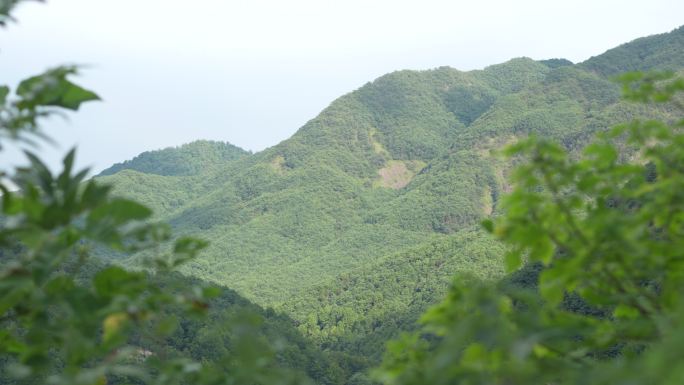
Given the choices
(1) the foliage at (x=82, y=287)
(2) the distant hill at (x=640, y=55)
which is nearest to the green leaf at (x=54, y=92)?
(1) the foliage at (x=82, y=287)

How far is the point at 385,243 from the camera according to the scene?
93.1 meters

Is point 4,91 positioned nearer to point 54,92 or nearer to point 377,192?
point 54,92

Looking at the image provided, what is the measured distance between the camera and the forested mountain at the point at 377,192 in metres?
Result: 64.9

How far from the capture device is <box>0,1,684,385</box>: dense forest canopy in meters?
1.12

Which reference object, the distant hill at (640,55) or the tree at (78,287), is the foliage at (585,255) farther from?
the distant hill at (640,55)

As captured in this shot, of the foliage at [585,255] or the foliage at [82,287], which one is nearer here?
the foliage at [82,287]

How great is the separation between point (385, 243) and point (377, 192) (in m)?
18.1

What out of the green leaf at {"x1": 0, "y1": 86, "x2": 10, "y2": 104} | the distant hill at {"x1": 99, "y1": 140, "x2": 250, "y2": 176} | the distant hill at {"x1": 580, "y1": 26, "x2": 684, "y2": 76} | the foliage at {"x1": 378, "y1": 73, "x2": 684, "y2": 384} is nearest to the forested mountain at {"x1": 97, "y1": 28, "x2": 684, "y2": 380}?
the distant hill at {"x1": 580, "y1": 26, "x2": 684, "y2": 76}

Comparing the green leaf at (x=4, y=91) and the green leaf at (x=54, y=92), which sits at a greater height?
the green leaf at (x=4, y=91)

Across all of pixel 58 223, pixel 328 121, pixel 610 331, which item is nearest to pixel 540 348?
pixel 610 331

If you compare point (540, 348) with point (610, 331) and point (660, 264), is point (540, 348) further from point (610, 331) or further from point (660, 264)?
point (660, 264)

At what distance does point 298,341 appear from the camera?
43750 mm

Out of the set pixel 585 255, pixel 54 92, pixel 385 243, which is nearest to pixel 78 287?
pixel 54 92

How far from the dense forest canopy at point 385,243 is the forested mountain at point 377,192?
38cm
